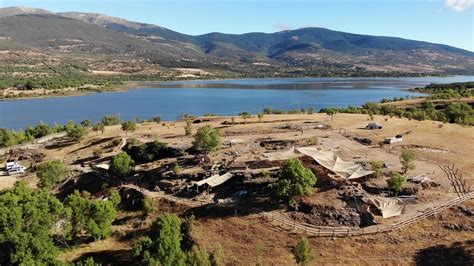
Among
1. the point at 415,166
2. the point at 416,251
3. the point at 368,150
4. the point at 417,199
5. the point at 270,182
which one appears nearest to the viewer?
the point at 416,251

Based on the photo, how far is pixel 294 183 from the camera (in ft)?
144

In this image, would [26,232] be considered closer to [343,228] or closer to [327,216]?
[327,216]

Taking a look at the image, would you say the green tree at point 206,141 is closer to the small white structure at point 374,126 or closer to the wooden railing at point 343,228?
the wooden railing at point 343,228

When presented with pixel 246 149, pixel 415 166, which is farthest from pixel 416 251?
pixel 246 149

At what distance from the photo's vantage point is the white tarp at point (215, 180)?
4918 centimetres

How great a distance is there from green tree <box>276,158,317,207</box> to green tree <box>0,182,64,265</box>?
22.4 metres

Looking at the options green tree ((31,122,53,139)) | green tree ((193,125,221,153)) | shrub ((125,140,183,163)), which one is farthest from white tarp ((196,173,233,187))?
green tree ((31,122,53,139))

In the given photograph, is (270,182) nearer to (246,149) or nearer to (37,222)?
(246,149)

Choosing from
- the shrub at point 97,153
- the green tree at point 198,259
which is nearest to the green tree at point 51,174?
the shrub at point 97,153

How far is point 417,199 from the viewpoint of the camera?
43.9 m

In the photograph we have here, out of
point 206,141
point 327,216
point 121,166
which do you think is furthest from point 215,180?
point 121,166

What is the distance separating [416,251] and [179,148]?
36.2 meters

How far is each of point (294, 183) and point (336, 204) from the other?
4.69 meters

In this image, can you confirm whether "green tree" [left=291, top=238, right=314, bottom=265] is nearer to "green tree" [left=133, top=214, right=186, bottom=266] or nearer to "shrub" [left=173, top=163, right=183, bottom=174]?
"green tree" [left=133, top=214, right=186, bottom=266]
